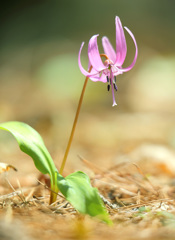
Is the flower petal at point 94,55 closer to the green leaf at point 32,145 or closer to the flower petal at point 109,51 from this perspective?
the flower petal at point 109,51

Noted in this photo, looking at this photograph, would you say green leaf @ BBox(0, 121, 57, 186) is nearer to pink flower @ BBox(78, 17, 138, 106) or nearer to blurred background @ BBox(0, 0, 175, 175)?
pink flower @ BBox(78, 17, 138, 106)

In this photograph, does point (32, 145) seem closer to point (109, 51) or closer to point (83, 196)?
point (83, 196)

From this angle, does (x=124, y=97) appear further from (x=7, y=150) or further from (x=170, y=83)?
(x=7, y=150)

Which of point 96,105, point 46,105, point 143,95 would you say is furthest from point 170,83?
point 46,105

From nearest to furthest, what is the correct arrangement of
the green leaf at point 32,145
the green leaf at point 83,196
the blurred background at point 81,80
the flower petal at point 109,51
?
1. the green leaf at point 83,196
2. the green leaf at point 32,145
3. the flower petal at point 109,51
4. the blurred background at point 81,80

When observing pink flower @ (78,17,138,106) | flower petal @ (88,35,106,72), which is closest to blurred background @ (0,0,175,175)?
pink flower @ (78,17,138,106)

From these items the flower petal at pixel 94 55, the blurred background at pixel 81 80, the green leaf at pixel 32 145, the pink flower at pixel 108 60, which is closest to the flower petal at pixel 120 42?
the pink flower at pixel 108 60
